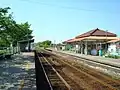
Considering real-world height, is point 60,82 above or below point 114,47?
below

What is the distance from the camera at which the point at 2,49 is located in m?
34.5

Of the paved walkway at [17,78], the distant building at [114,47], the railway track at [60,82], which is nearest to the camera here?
the paved walkway at [17,78]

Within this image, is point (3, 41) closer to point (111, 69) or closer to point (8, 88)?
point (111, 69)

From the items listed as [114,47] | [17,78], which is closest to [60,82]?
[17,78]

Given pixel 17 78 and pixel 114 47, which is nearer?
pixel 17 78

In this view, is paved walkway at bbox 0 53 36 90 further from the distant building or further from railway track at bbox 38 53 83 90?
the distant building

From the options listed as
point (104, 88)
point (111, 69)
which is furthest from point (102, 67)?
point (104, 88)

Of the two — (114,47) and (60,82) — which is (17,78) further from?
(114,47)

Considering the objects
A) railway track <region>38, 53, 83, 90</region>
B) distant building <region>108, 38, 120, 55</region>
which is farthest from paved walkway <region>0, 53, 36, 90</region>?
distant building <region>108, 38, 120, 55</region>

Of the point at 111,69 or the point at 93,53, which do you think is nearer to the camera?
the point at 111,69

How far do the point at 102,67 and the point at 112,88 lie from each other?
11459mm

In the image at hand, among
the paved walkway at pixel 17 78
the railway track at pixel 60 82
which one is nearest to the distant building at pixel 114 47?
the railway track at pixel 60 82

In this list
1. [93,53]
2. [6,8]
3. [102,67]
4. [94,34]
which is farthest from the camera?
[94,34]

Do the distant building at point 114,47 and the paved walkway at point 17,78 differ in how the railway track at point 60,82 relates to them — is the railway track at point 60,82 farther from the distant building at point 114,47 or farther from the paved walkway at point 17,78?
the distant building at point 114,47
